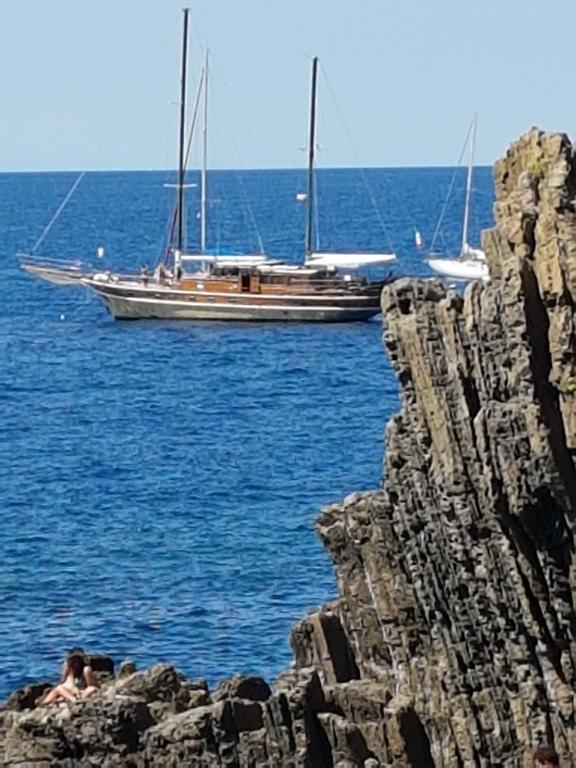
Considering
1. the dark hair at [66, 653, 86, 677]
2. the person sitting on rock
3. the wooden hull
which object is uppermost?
the wooden hull

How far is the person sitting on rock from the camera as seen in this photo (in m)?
27.3

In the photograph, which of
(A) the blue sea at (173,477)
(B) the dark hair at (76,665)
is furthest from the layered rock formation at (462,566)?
(A) the blue sea at (173,477)

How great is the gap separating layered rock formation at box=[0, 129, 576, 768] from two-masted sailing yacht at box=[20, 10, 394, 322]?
90.0 metres

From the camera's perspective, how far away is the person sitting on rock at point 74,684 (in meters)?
27.3

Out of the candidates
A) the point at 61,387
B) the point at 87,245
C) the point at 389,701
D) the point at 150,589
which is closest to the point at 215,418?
the point at 61,387

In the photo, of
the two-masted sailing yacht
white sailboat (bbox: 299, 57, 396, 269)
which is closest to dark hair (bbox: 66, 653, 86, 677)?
the two-masted sailing yacht

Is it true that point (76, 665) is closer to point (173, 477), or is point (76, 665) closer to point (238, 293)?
point (173, 477)

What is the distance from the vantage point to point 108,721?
25953 mm

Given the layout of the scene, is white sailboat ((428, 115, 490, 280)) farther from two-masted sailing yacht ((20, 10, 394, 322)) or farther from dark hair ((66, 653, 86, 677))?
dark hair ((66, 653, 86, 677))

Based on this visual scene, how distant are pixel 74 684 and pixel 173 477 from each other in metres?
41.9

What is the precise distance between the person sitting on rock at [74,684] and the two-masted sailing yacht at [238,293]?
88479 millimetres

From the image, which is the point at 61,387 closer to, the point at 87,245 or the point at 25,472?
the point at 25,472

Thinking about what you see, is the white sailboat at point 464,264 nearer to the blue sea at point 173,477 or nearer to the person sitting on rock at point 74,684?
the blue sea at point 173,477

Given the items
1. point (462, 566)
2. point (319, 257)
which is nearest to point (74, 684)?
point (462, 566)
